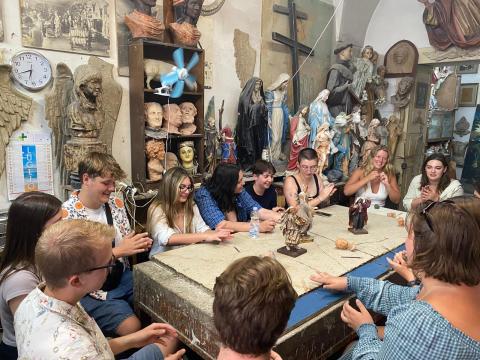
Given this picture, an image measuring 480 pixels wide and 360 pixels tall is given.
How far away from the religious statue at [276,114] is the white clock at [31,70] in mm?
2632

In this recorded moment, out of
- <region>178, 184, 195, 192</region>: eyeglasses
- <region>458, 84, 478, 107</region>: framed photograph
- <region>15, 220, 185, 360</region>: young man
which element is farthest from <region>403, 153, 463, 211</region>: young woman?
Result: <region>458, 84, 478, 107</region>: framed photograph

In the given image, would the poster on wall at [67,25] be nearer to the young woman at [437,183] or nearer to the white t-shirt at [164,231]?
the white t-shirt at [164,231]

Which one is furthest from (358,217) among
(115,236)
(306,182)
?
(115,236)

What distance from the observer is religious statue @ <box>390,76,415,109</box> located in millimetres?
5898

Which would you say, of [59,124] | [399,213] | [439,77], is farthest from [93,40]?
[439,77]

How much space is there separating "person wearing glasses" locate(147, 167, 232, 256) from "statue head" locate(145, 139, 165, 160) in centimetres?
108

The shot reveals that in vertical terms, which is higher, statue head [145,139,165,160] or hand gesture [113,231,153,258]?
statue head [145,139,165,160]

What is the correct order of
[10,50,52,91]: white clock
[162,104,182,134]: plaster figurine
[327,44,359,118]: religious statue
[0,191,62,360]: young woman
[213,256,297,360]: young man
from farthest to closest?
[327,44,359,118]: religious statue < [162,104,182,134]: plaster figurine < [10,50,52,91]: white clock < [0,191,62,360]: young woman < [213,256,297,360]: young man

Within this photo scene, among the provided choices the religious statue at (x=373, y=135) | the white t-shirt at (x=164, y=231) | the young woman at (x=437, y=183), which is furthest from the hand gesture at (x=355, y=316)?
the religious statue at (x=373, y=135)

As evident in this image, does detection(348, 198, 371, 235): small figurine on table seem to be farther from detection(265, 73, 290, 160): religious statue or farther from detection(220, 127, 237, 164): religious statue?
detection(265, 73, 290, 160): religious statue

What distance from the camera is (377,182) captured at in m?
3.90

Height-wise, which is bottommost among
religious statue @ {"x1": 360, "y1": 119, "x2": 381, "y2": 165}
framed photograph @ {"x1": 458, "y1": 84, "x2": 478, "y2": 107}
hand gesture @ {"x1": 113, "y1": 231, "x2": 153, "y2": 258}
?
hand gesture @ {"x1": 113, "y1": 231, "x2": 153, "y2": 258}

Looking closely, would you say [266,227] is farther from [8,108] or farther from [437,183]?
[8,108]

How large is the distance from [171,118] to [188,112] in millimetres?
227
